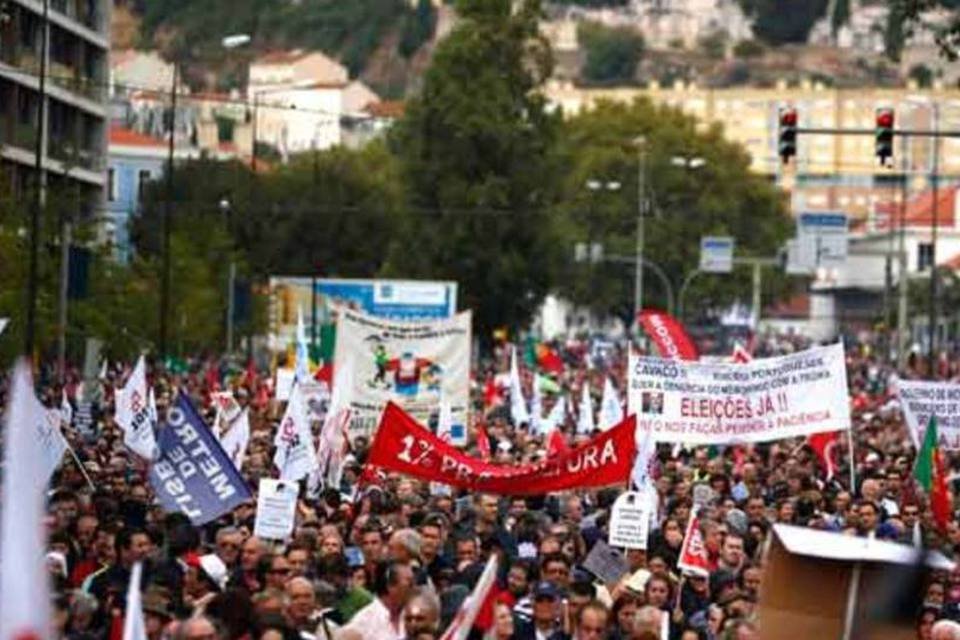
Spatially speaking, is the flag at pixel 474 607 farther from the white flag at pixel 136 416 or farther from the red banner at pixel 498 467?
the white flag at pixel 136 416

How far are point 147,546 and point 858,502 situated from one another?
826cm

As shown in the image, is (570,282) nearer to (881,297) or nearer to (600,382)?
(881,297)

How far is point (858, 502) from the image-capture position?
88.8 ft

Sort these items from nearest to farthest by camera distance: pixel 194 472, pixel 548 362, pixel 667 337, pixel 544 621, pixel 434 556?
pixel 544 621
pixel 434 556
pixel 194 472
pixel 667 337
pixel 548 362

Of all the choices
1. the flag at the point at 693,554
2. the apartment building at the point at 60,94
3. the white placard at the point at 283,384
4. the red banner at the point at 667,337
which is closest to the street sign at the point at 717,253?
the apartment building at the point at 60,94

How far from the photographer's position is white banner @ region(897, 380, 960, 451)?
32.3 meters

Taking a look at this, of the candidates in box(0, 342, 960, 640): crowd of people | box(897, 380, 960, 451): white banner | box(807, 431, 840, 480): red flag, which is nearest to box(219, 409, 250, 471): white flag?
box(0, 342, 960, 640): crowd of people

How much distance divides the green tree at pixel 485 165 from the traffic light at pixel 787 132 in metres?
54.2

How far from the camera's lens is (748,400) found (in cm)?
3136

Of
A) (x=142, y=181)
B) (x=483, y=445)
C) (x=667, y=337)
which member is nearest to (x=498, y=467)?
(x=483, y=445)

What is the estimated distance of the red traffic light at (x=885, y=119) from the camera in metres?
43.1

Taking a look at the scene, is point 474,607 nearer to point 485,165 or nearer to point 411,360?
point 411,360

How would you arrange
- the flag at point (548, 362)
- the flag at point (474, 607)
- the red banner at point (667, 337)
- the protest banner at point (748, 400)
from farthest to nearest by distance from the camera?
the flag at point (548, 362)
the red banner at point (667, 337)
the protest banner at point (748, 400)
the flag at point (474, 607)

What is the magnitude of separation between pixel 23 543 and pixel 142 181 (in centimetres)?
10794
